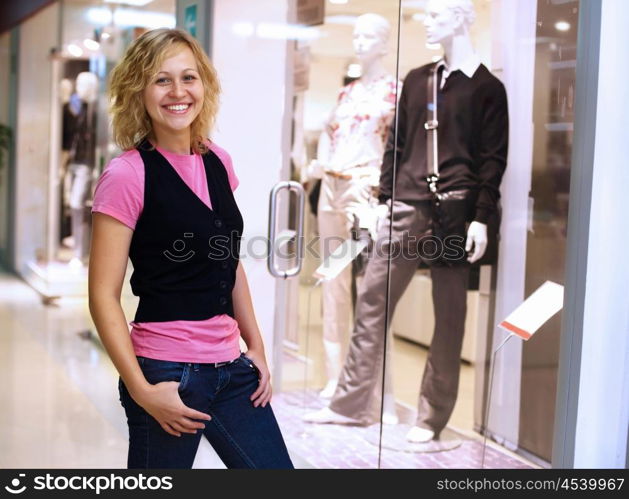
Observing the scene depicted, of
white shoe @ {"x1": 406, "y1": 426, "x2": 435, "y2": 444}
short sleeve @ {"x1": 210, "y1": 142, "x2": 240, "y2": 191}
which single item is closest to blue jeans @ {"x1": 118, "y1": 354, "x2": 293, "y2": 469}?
short sleeve @ {"x1": 210, "y1": 142, "x2": 240, "y2": 191}

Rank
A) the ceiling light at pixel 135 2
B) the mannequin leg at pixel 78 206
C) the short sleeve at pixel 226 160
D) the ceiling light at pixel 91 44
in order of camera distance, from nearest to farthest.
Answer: the short sleeve at pixel 226 160
the ceiling light at pixel 135 2
the ceiling light at pixel 91 44
the mannequin leg at pixel 78 206

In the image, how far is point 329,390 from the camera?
368 centimetres

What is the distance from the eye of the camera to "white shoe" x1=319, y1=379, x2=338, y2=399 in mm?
3664

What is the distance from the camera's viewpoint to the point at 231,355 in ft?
5.86

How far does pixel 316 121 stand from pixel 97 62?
3613mm

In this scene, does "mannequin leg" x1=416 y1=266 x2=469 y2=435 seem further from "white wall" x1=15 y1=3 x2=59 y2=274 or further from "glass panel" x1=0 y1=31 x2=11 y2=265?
"glass panel" x1=0 y1=31 x2=11 y2=265

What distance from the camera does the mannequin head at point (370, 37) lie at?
335 centimetres

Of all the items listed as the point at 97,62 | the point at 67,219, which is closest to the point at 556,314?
the point at 97,62

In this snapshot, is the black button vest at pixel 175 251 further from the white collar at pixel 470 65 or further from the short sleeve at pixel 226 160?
the white collar at pixel 470 65

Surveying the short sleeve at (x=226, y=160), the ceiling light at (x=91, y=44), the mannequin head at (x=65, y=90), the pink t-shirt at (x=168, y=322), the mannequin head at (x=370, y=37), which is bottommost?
the pink t-shirt at (x=168, y=322)

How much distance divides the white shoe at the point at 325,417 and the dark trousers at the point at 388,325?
0.06ft

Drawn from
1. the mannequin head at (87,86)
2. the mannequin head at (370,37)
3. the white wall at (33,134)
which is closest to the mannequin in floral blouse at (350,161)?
the mannequin head at (370,37)

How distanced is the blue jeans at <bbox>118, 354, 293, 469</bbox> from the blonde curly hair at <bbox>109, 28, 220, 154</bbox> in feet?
1.42

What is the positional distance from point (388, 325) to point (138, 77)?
1.84 metres
